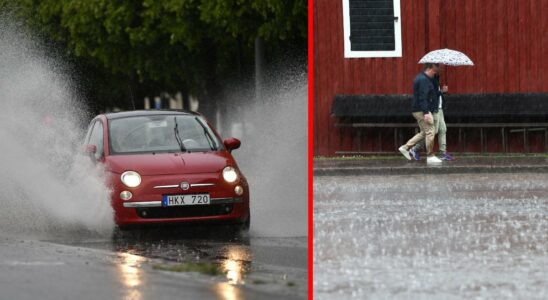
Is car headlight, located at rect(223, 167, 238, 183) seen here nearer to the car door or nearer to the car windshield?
the car windshield

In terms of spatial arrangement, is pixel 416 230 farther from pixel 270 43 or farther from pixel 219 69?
pixel 219 69

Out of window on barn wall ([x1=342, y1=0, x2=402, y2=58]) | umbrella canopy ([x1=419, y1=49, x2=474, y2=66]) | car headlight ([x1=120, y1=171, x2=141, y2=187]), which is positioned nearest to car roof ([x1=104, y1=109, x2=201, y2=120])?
car headlight ([x1=120, y1=171, x2=141, y2=187])

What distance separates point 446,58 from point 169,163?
9.67ft

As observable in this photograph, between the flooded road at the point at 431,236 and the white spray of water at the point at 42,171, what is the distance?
2.18m

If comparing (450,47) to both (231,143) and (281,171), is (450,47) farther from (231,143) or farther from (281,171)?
(231,143)

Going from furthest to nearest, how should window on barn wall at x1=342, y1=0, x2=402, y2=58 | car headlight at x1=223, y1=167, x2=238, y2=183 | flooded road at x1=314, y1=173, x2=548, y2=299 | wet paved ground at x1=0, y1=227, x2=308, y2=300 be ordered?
car headlight at x1=223, y1=167, x2=238, y2=183 < window on barn wall at x1=342, y1=0, x2=402, y2=58 < wet paved ground at x1=0, y1=227, x2=308, y2=300 < flooded road at x1=314, y1=173, x2=548, y2=299

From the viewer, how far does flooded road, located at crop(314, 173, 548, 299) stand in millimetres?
8297

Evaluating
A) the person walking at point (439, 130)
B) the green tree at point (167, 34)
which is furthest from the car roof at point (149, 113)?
the green tree at point (167, 34)

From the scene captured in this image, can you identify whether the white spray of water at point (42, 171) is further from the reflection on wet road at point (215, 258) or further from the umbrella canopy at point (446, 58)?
the umbrella canopy at point (446, 58)

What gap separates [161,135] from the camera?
13680mm

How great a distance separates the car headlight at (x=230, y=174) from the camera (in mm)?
12875

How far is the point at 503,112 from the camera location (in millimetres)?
Answer: 17375

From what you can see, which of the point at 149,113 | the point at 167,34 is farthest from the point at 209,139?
the point at 167,34

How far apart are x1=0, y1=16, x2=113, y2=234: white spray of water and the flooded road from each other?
2.18 meters
